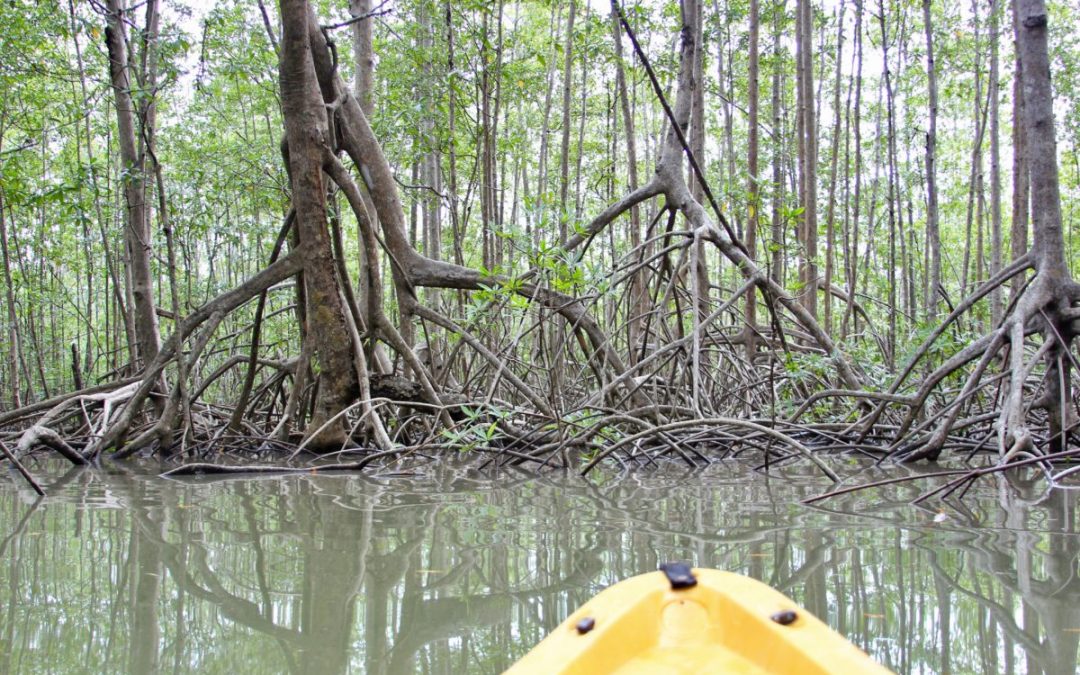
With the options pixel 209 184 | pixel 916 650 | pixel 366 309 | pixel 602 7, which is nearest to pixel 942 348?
pixel 366 309

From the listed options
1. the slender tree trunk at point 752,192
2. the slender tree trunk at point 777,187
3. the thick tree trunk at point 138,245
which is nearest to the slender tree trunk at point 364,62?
the thick tree trunk at point 138,245

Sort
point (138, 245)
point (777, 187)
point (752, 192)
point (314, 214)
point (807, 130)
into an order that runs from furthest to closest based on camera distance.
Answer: point (807, 130) < point (777, 187) < point (138, 245) < point (752, 192) < point (314, 214)

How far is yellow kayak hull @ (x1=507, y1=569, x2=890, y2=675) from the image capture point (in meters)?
0.94

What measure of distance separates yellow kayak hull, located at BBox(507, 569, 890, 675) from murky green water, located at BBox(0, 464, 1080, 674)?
1.09 feet

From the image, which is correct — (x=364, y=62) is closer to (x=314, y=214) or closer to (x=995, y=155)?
(x=314, y=214)

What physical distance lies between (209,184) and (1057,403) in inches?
265

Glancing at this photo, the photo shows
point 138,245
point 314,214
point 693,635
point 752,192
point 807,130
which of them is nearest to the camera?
point 693,635

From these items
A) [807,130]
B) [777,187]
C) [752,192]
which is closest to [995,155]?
[807,130]

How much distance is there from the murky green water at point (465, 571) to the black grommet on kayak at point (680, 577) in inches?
14.2

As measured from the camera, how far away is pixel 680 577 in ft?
3.54

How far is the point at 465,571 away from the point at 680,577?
2.80ft

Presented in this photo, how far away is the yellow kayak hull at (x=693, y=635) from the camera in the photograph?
94 centimetres

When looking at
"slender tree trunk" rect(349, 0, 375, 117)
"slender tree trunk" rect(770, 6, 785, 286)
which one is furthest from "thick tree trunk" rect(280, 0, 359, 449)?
"slender tree trunk" rect(770, 6, 785, 286)

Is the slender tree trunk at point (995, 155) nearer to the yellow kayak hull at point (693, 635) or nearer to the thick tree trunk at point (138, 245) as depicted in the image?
the thick tree trunk at point (138, 245)
